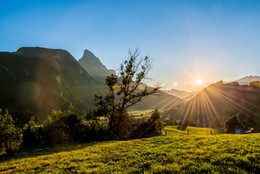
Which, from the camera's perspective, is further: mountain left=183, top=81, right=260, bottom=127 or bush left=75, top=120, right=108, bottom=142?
mountain left=183, top=81, right=260, bottom=127

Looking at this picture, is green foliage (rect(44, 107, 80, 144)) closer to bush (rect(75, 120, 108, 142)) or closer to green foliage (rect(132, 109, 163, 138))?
bush (rect(75, 120, 108, 142))

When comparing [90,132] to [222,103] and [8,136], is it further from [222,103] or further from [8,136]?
[222,103]

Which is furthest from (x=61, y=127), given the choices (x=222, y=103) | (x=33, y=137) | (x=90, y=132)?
(x=222, y=103)

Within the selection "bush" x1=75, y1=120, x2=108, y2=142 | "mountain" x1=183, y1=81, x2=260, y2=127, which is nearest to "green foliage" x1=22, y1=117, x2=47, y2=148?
"bush" x1=75, y1=120, x2=108, y2=142

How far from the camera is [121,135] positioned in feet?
176

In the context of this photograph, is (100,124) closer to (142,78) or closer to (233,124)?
(142,78)

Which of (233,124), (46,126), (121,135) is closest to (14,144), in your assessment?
(46,126)

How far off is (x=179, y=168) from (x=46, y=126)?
40.6 meters

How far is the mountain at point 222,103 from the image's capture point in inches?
5330

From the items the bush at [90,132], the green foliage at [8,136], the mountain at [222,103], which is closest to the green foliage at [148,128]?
the bush at [90,132]

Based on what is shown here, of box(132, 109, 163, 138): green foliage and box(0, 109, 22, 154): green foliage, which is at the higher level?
box(0, 109, 22, 154): green foliage

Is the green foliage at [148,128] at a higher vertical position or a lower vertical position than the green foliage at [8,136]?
lower

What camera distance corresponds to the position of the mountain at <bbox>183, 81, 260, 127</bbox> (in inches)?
5330

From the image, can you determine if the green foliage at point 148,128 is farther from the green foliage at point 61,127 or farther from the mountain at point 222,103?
the mountain at point 222,103
